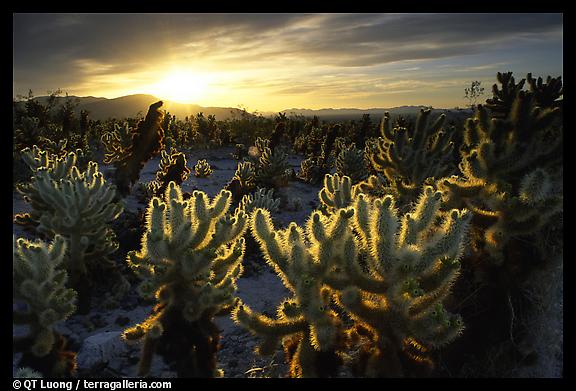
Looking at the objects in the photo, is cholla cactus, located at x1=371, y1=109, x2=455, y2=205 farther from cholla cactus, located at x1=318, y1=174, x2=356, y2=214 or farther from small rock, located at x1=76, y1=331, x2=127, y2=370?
small rock, located at x1=76, y1=331, x2=127, y2=370

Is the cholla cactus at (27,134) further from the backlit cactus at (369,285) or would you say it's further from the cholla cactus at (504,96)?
the cholla cactus at (504,96)

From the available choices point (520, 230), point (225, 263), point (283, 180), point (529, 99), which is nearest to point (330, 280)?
point (225, 263)

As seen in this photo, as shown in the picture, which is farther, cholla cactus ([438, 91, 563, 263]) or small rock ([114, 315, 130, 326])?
small rock ([114, 315, 130, 326])

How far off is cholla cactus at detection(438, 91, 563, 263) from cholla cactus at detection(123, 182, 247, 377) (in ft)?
8.47

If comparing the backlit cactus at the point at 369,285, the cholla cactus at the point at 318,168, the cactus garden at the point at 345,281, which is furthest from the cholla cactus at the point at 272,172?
the backlit cactus at the point at 369,285

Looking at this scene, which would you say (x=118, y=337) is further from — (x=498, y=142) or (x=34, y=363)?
(x=498, y=142)

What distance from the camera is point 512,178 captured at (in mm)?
4664

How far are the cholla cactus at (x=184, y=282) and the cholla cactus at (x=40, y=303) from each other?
0.77m

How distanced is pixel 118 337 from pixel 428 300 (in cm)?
354

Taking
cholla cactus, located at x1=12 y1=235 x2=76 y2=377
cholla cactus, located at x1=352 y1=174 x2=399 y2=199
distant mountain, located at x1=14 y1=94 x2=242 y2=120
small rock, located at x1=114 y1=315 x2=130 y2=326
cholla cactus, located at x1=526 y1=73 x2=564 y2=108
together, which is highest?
distant mountain, located at x1=14 y1=94 x2=242 y2=120

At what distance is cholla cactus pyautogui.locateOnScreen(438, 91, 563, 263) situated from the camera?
12.8 feet

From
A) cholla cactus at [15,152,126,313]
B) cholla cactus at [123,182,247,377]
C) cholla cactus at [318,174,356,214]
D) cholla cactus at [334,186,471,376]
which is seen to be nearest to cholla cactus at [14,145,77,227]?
cholla cactus at [15,152,126,313]

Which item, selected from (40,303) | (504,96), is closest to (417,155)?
(504,96)

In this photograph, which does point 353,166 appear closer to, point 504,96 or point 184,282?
point 504,96
